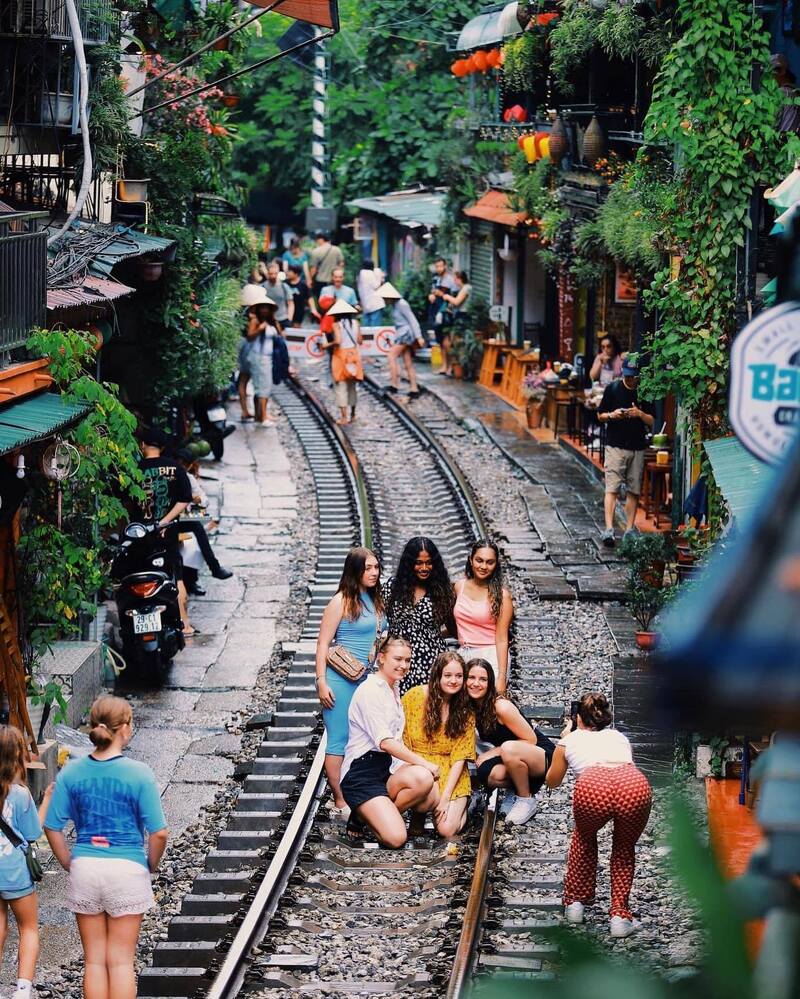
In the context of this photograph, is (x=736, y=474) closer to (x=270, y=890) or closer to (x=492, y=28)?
(x=270, y=890)

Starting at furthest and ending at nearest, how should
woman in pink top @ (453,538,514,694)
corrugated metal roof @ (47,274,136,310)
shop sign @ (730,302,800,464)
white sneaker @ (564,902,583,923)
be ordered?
corrugated metal roof @ (47,274,136,310), woman in pink top @ (453,538,514,694), white sneaker @ (564,902,583,923), shop sign @ (730,302,800,464)

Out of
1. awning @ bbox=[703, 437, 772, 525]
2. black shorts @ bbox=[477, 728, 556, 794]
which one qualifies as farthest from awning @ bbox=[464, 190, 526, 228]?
black shorts @ bbox=[477, 728, 556, 794]

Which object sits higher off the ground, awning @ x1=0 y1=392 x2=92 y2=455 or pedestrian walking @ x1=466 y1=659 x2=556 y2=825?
awning @ x1=0 y1=392 x2=92 y2=455

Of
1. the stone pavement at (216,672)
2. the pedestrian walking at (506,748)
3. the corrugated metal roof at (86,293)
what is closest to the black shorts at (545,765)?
the pedestrian walking at (506,748)

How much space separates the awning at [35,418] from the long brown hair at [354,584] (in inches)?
81.2

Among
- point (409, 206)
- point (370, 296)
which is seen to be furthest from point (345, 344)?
point (409, 206)

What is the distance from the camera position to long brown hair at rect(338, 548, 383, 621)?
36.4 ft

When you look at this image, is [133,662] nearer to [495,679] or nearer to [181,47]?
[495,679]

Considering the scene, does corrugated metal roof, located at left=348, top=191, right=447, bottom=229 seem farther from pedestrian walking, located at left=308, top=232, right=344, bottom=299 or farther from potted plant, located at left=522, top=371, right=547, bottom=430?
potted plant, located at left=522, top=371, right=547, bottom=430

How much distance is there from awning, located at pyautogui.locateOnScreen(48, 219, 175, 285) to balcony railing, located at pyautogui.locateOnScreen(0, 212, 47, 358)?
208cm

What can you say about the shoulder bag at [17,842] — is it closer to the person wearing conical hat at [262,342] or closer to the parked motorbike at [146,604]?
the parked motorbike at [146,604]

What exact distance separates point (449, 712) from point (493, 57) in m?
19.9

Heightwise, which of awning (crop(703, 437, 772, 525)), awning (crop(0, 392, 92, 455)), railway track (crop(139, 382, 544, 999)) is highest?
awning (crop(0, 392, 92, 455))

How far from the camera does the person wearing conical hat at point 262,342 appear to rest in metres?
25.3
